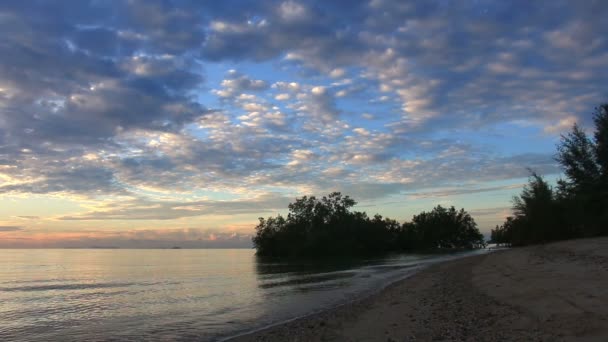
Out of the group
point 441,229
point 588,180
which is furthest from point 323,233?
point 588,180

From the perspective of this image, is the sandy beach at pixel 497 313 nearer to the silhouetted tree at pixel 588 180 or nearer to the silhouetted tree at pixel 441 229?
the silhouetted tree at pixel 588 180

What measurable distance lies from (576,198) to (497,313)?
3080 centimetres

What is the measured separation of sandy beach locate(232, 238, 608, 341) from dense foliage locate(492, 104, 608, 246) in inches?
736

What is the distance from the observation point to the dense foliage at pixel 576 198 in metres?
36.3

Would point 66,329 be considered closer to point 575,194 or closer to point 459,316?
point 459,316

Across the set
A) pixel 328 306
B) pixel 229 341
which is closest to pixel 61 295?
pixel 328 306

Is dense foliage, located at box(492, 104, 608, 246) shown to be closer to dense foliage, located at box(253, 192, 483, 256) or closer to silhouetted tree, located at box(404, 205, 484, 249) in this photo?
dense foliage, located at box(253, 192, 483, 256)

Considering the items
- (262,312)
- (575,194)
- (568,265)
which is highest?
(575,194)

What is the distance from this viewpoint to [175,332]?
1766cm

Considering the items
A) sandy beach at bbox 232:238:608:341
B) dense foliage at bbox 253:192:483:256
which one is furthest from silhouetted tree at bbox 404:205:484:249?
sandy beach at bbox 232:238:608:341

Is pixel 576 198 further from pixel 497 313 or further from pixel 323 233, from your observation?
pixel 323 233

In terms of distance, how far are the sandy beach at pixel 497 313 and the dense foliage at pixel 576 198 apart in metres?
18.7

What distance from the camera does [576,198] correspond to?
3759 cm

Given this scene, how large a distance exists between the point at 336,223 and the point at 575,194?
311 feet
